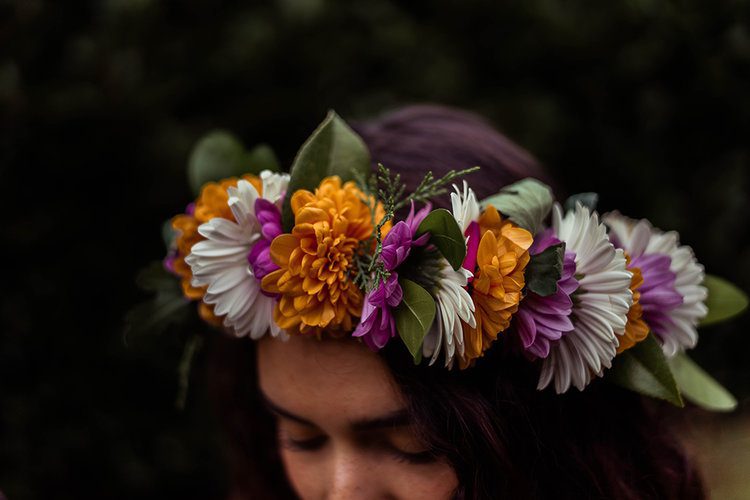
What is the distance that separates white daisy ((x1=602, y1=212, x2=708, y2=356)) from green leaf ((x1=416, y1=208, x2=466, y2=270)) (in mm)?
364

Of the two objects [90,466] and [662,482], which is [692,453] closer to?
[662,482]

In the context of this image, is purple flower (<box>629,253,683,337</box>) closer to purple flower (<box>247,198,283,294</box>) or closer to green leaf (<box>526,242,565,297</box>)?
green leaf (<box>526,242,565,297</box>)

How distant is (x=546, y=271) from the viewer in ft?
3.65

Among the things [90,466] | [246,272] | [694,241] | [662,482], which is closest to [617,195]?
[694,241]

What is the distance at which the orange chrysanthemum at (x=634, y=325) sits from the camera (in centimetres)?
117

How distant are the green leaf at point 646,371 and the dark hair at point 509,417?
0.06 m

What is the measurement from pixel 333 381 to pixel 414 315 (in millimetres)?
210

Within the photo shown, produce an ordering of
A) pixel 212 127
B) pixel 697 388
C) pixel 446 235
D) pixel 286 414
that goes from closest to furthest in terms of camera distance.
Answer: pixel 446 235, pixel 286 414, pixel 697 388, pixel 212 127

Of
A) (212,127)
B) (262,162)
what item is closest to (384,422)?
(262,162)

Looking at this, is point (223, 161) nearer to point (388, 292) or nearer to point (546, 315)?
point (388, 292)

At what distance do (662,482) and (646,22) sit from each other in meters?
1.20

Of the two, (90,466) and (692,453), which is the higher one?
(692,453)

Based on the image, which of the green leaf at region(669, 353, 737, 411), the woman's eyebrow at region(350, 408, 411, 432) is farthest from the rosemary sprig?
the green leaf at region(669, 353, 737, 411)

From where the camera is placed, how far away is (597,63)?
2150mm
